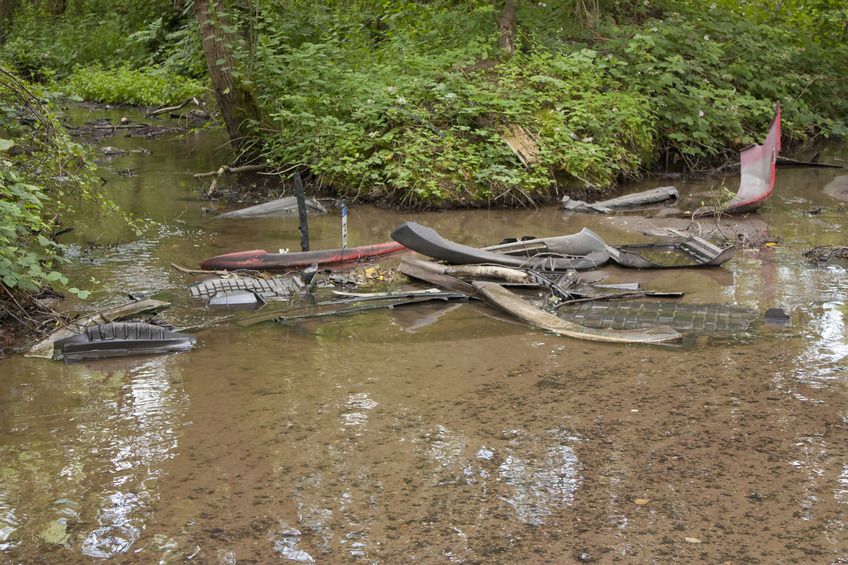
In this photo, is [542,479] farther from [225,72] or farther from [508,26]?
[508,26]

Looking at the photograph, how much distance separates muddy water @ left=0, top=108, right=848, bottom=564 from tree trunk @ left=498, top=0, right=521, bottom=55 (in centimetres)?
828

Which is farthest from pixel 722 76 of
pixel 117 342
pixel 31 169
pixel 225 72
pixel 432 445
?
pixel 117 342

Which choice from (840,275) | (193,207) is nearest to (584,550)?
(840,275)

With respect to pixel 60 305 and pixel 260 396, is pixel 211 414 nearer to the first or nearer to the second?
pixel 260 396

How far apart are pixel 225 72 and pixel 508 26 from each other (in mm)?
5310

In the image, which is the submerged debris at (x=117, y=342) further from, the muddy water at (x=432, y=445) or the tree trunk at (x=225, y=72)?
the tree trunk at (x=225, y=72)

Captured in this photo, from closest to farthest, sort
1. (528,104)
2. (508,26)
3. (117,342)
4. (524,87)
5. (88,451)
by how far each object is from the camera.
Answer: (88,451) < (117,342) < (528,104) < (524,87) < (508,26)

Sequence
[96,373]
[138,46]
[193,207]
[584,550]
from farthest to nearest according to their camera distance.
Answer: [138,46]
[193,207]
[96,373]
[584,550]

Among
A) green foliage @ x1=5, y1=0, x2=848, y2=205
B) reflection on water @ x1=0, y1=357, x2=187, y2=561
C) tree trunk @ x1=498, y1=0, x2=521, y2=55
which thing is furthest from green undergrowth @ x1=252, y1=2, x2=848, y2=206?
reflection on water @ x1=0, y1=357, x2=187, y2=561

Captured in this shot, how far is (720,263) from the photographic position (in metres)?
7.89

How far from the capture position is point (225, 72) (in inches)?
499

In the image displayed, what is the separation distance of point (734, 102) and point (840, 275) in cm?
744

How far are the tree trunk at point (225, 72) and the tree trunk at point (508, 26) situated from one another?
15.6ft

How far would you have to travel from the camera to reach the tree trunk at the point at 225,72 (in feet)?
39.7
